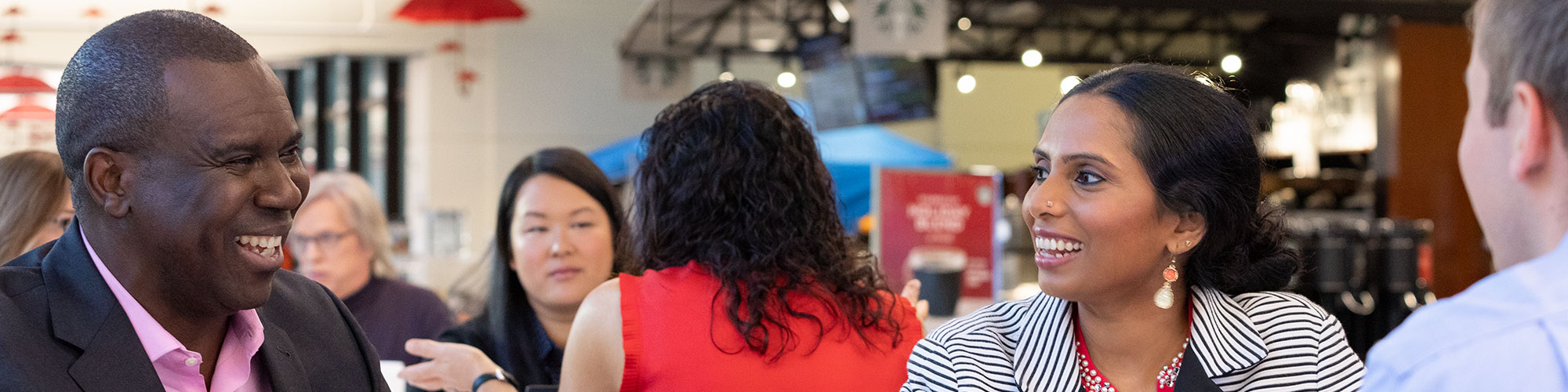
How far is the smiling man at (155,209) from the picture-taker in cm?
108

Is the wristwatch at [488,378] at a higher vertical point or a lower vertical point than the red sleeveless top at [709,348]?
lower

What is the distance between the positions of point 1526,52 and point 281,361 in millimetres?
1177

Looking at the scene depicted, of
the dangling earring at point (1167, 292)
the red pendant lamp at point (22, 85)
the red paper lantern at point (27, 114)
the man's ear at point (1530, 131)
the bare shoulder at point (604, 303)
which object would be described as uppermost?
the red pendant lamp at point (22, 85)

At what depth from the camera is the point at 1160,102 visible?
5.08ft

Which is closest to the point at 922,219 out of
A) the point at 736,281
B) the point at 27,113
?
the point at 736,281

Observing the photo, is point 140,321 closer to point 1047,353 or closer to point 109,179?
point 109,179

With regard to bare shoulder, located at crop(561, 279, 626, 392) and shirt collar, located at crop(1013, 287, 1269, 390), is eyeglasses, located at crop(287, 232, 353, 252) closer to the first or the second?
bare shoulder, located at crop(561, 279, 626, 392)

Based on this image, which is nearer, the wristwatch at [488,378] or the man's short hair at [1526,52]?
the man's short hair at [1526,52]

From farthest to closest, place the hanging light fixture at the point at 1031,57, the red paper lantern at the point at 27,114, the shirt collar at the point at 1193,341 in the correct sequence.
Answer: the hanging light fixture at the point at 1031,57
the red paper lantern at the point at 27,114
the shirt collar at the point at 1193,341

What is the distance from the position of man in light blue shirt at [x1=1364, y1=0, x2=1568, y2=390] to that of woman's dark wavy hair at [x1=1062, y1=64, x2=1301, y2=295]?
61 cm

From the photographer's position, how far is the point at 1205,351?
1538mm

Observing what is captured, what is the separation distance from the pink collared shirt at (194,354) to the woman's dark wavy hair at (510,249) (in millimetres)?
1300

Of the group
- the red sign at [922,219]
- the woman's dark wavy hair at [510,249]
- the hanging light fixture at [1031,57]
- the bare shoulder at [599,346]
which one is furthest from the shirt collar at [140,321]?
the hanging light fixture at [1031,57]

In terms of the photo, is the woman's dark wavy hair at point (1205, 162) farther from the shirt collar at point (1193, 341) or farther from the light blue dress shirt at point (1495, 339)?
the light blue dress shirt at point (1495, 339)
